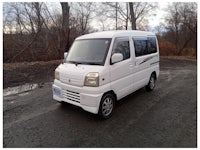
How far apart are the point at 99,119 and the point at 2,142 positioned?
1853 mm

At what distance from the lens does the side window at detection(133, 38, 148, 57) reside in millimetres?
4582

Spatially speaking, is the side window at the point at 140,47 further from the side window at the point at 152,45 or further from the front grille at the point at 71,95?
the front grille at the point at 71,95

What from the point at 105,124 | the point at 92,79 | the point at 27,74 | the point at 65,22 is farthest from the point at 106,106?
the point at 65,22

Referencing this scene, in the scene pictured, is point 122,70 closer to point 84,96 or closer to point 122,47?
point 122,47

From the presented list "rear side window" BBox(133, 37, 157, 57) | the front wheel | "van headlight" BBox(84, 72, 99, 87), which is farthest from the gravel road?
"rear side window" BBox(133, 37, 157, 57)

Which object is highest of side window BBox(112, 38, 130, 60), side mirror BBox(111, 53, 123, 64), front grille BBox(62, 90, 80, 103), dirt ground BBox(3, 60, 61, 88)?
side window BBox(112, 38, 130, 60)

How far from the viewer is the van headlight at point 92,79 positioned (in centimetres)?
336

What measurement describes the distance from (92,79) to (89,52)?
0.84m

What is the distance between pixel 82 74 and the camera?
346cm

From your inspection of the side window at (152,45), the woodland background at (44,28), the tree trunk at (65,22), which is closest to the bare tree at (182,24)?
the woodland background at (44,28)

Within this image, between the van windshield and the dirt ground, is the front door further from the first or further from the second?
the dirt ground

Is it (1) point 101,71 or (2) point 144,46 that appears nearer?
(1) point 101,71

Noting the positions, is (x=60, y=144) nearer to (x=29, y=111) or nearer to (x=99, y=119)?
(x=99, y=119)

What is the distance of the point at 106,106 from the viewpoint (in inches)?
145
